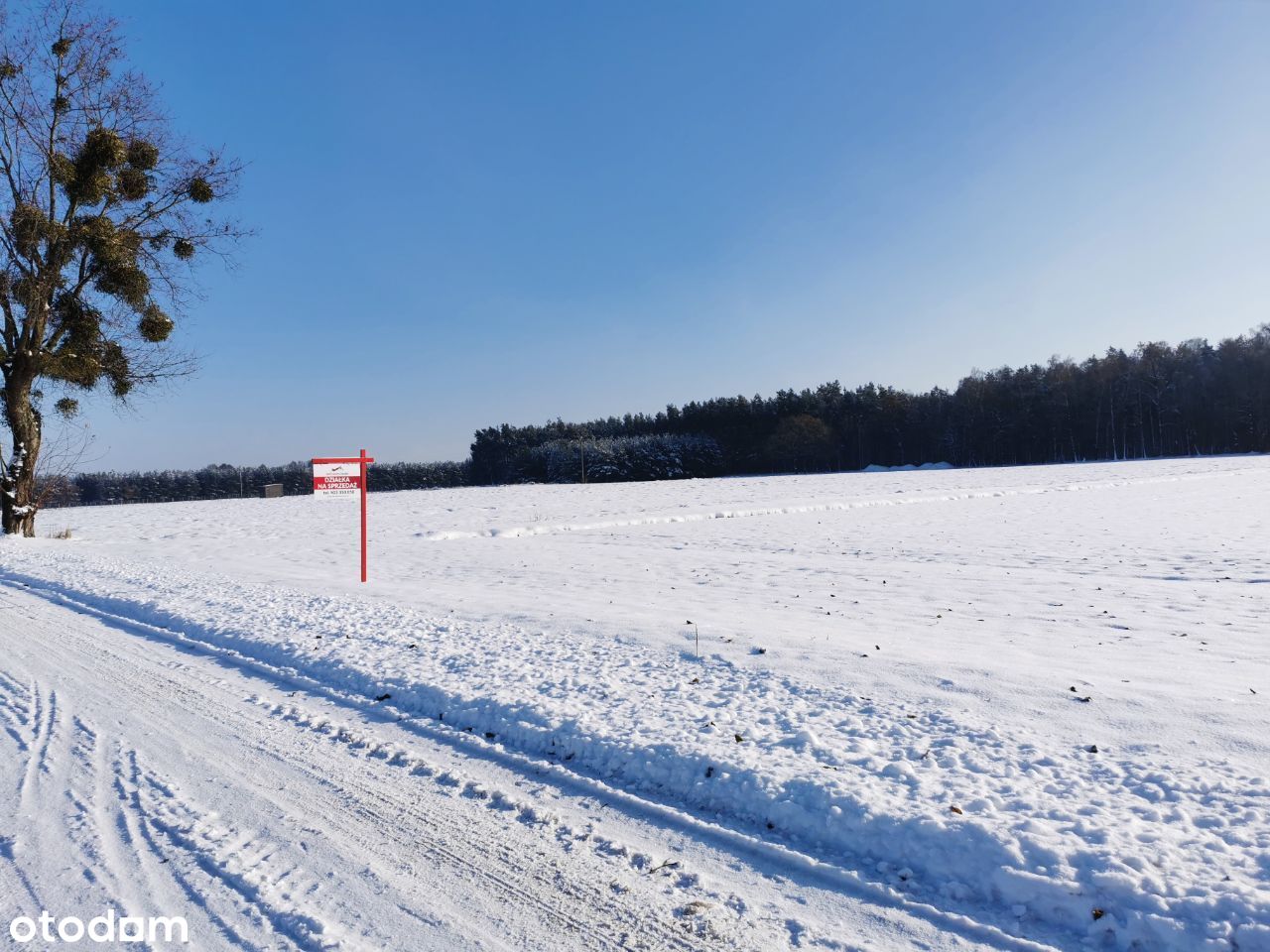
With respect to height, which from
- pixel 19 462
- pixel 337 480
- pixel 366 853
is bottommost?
pixel 366 853

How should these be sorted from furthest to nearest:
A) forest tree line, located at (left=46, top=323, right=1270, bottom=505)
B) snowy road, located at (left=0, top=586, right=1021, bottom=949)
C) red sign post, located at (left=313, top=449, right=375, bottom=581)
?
forest tree line, located at (left=46, top=323, right=1270, bottom=505), red sign post, located at (left=313, top=449, right=375, bottom=581), snowy road, located at (left=0, top=586, right=1021, bottom=949)

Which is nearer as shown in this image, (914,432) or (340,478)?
(340,478)

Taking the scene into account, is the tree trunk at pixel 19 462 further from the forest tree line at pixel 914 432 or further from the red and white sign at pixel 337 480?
the forest tree line at pixel 914 432

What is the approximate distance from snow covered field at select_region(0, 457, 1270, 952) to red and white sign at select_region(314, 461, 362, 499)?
262 cm

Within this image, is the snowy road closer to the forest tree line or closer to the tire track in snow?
the tire track in snow

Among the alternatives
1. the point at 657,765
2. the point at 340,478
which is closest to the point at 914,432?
the point at 340,478

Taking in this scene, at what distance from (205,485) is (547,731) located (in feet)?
304

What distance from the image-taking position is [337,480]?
38.2ft

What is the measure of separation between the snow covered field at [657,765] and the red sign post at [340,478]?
8.47 ft

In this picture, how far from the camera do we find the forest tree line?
70.4 m

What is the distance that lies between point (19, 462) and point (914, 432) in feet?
280

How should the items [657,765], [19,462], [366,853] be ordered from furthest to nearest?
[19,462] → [657,765] → [366,853]

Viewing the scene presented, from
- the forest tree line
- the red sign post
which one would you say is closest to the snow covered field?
the red sign post

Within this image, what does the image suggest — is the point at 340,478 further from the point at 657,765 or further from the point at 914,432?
the point at 914,432
